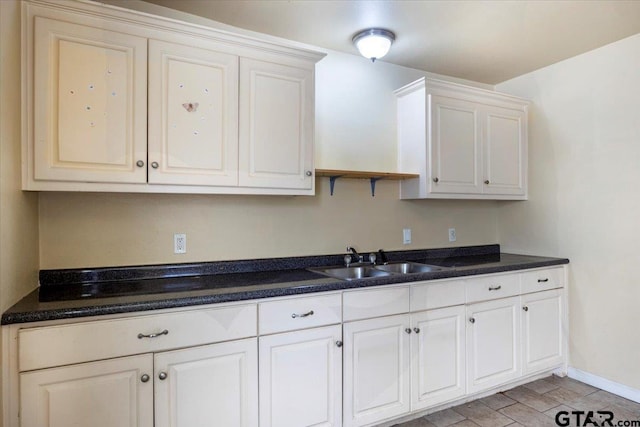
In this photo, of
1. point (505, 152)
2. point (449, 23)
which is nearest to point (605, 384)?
point (505, 152)

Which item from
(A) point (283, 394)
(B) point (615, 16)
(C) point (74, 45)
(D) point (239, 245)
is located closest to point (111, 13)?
(C) point (74, 45)

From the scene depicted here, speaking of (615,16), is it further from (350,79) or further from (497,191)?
(350,79)

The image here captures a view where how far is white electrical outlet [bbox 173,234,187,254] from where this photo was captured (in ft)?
7.00

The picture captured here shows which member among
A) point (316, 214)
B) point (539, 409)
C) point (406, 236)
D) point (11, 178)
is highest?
point (11, 178)

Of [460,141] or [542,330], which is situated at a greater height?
[460,141]

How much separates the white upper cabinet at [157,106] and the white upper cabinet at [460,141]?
36.3 inches

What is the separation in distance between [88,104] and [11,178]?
449 mm

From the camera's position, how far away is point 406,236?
114 inches

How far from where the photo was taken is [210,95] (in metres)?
1.91

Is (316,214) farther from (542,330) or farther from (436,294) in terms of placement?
(542,330)

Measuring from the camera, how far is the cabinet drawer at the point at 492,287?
2.35 metres

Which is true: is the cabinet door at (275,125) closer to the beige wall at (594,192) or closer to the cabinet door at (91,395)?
the cabinet door at (91,395)

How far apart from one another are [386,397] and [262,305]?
0.93 m

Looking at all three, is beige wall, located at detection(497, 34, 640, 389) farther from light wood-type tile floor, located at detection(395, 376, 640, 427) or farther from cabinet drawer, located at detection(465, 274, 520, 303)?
cabinet drawer, located at detection(465, 274, 520, 303)
